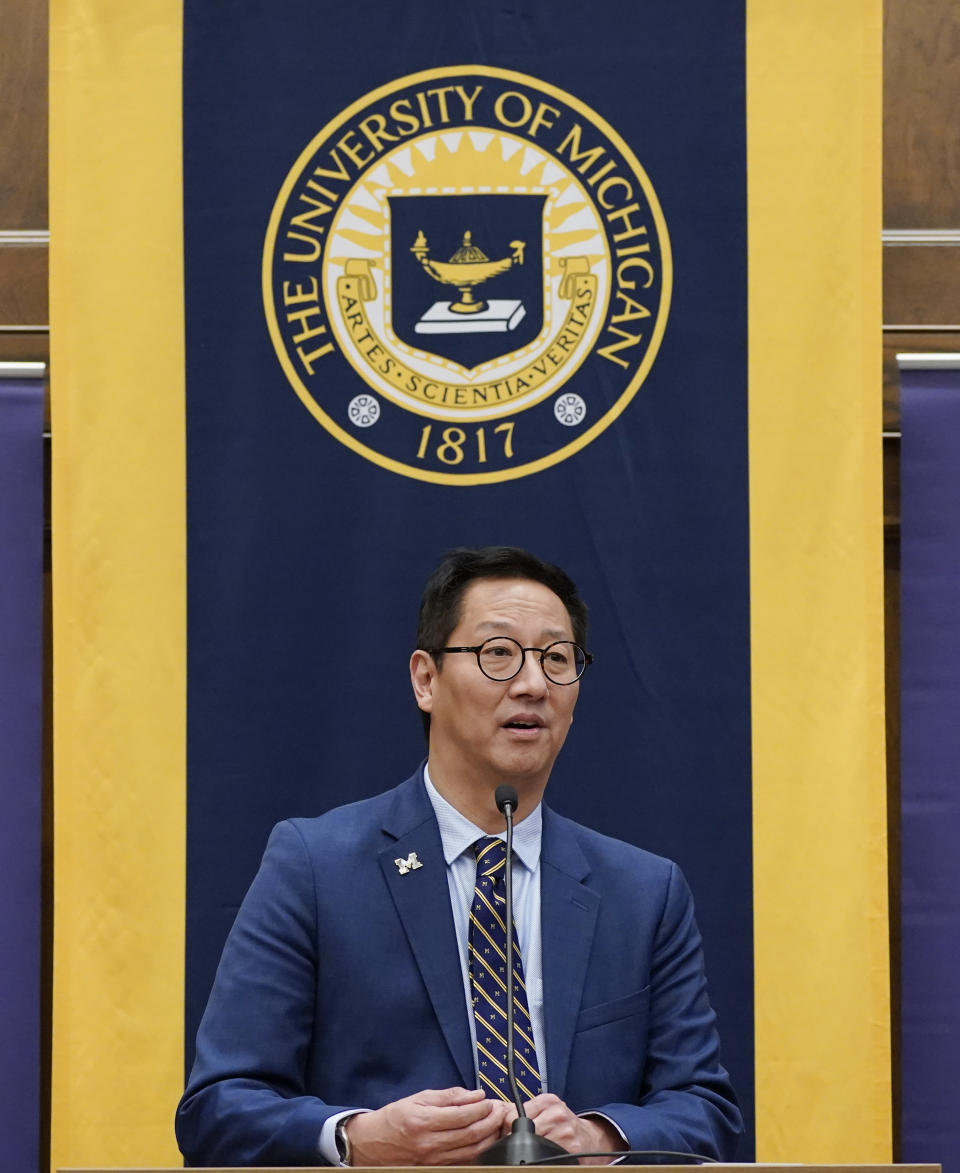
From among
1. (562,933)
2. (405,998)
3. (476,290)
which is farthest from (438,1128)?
(476,290)

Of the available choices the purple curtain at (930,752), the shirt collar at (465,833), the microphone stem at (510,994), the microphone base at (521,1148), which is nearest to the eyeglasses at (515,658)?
the shirt collar at (465,833)

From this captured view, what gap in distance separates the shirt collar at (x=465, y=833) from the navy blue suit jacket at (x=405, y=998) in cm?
2

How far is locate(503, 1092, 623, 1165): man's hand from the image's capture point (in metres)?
1.95

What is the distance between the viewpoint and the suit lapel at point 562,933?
223 centimetres

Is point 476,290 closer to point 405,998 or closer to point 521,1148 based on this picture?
point 405,998

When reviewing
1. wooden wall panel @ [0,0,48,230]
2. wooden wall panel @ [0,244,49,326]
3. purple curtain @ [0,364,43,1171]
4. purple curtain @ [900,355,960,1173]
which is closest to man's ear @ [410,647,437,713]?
purple curtain @ [0,364,43,1171]

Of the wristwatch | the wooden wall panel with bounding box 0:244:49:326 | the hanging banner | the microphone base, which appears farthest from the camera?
the wooden wall panel with bounding box 0:244:49:326

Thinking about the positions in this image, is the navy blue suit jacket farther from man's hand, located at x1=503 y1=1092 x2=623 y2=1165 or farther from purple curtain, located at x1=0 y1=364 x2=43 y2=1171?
purple curtain, located at x1=0 y1=364 x2=43 y2=1171

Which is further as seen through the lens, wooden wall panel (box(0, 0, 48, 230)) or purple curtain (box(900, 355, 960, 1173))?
wooden wall panel (box(0, 0, 48, 230))

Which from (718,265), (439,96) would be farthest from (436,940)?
(439,96)

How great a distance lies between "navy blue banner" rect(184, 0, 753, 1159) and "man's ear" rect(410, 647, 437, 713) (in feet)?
1.90

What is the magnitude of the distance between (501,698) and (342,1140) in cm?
64

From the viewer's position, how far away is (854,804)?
3004 mm

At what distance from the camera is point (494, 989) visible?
2242 mm
